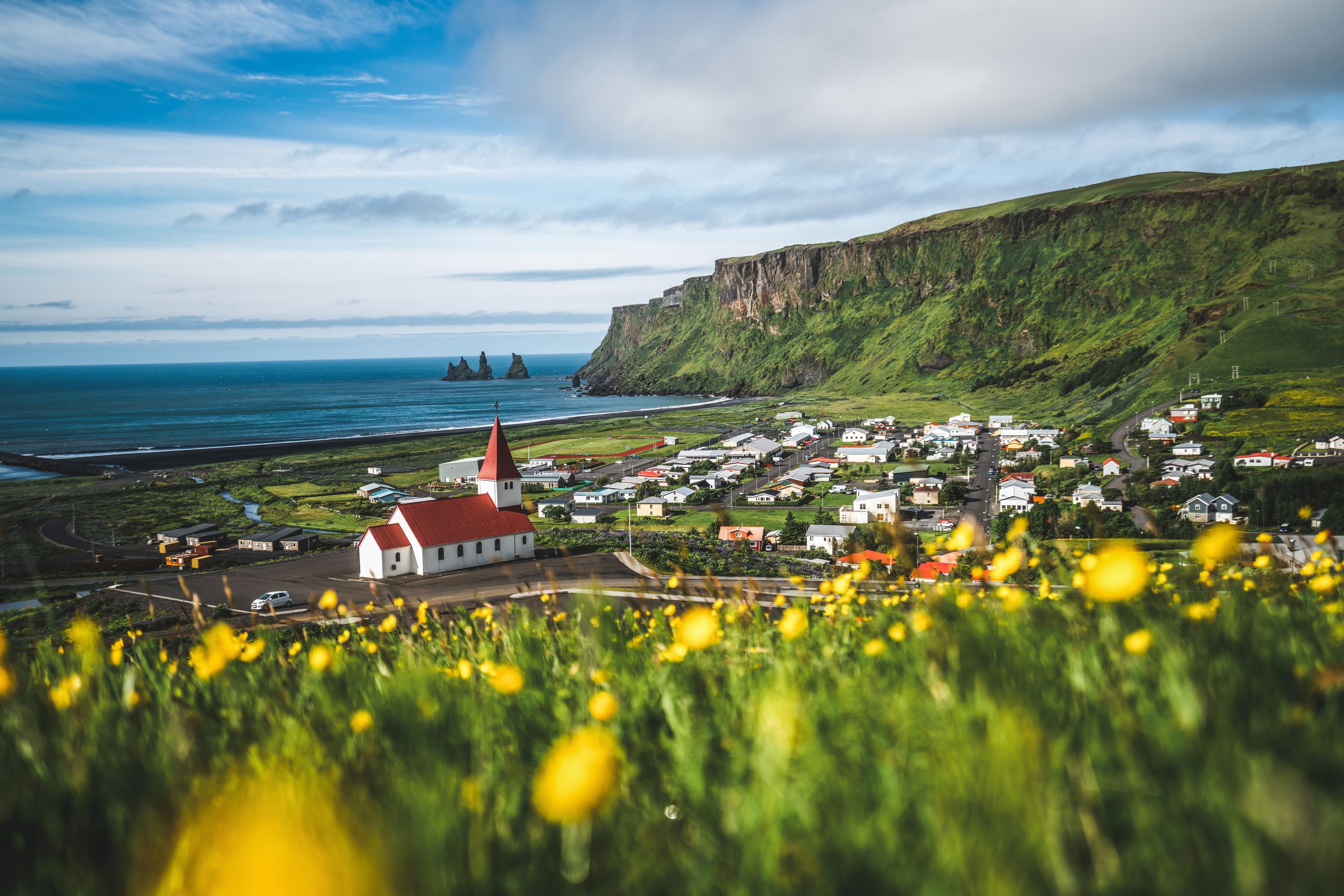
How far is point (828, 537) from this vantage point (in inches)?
2041

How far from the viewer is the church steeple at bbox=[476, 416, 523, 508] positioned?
3828 cm

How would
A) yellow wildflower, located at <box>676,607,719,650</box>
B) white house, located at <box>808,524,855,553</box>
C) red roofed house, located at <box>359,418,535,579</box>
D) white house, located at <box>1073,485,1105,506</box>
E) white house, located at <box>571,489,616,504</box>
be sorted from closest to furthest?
yellow wildflower, located at <box>676,607,719,650</box>, red roofed house, located at <box>359,418,535,579</box>, white house, located at <box>808,524,855,553</box>, white house, located at <box>1073,485,1105,506</box>, white house, located at <box>571,489,616,504</box>

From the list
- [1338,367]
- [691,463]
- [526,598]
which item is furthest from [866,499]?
[1338,367]

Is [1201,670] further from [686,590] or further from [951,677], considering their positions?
[686,590]

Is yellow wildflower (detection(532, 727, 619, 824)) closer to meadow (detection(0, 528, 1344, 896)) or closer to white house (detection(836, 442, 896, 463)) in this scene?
meadow (detection(0, 528, 1344, 896))

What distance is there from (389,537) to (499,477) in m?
6.81

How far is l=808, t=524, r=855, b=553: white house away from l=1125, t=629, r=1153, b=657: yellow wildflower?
48716mm

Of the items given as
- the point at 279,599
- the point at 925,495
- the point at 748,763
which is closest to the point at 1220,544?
the point at 748,763

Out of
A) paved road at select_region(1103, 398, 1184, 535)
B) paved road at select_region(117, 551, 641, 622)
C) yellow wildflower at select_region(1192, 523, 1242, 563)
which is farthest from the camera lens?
paved road at select_region(1103, 398, 1184, 535)

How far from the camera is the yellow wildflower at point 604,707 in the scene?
225 cm

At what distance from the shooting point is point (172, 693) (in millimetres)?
3410

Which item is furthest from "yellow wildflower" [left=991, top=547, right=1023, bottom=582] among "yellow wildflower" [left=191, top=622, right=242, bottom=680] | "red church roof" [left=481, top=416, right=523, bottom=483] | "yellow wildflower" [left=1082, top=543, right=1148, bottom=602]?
"red church roof" [left=481, top=416, right=523, bottom=483]

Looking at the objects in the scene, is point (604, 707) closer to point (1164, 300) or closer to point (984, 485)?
point (984, 485)

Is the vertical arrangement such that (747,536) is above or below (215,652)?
below
